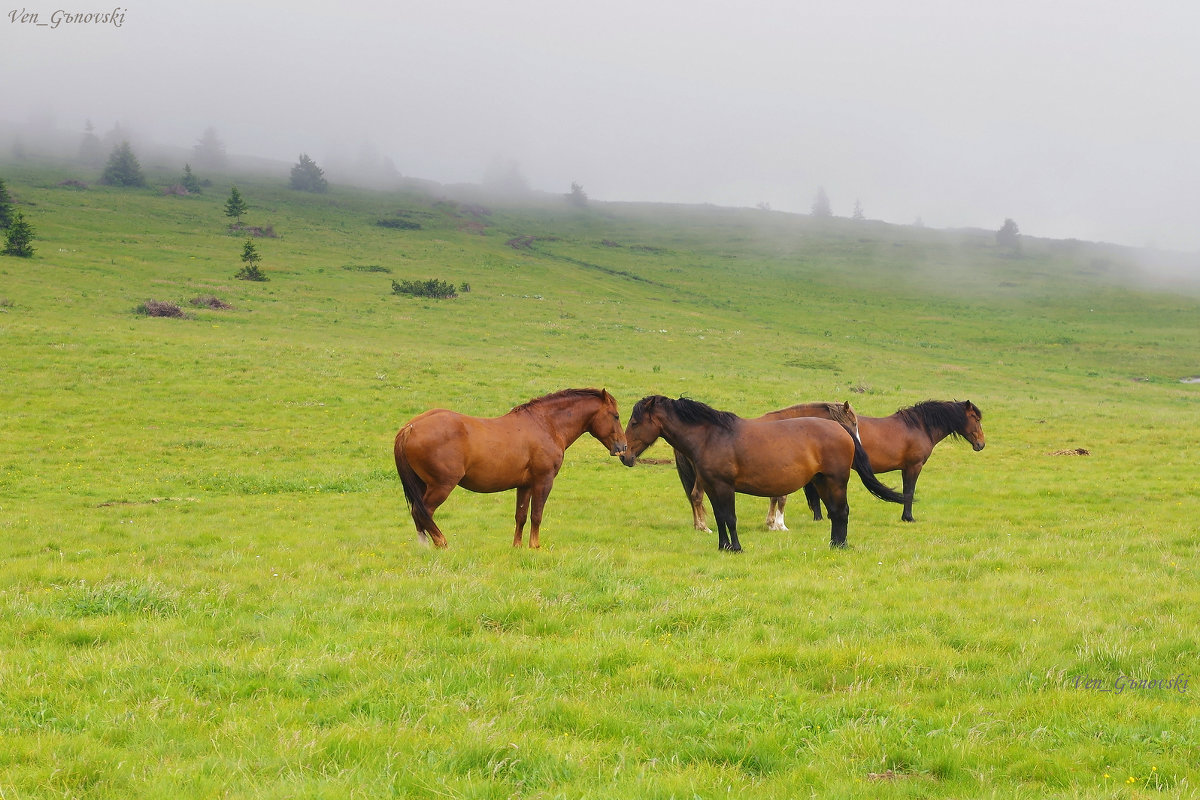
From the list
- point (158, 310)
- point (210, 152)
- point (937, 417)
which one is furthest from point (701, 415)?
point (210, 152)

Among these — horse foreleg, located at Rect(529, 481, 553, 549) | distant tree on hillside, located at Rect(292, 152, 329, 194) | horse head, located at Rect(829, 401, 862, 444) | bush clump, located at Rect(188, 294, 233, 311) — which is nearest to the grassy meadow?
horse foreleg, located at Rect(529, 481, 553, 549)

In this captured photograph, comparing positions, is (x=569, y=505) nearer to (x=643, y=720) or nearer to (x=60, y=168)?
Answer: (x=643, y=720)

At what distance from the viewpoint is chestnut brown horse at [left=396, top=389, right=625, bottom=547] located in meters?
12.1

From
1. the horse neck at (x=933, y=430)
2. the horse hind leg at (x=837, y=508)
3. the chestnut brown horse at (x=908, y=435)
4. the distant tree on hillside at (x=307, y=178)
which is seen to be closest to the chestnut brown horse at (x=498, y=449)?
the horse hind leg at (x=837, y=508)

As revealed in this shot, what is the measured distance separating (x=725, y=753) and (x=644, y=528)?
34.1 ft

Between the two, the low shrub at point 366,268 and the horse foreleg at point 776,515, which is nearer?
the horse foreleg at point 776,515

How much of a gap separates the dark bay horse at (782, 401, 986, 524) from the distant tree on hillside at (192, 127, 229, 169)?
170m

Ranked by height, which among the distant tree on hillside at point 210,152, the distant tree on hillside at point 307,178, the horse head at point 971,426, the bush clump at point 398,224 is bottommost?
the horse head at point 971,426

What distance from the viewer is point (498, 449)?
40.8ft

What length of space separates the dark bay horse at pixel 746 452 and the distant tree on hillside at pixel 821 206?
17025 centimetres

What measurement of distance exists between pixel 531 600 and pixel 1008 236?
476 feet

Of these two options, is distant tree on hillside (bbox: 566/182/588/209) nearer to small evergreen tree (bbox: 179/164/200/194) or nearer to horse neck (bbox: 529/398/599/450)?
small evergreen tree (bbox: 179/164/200/194)

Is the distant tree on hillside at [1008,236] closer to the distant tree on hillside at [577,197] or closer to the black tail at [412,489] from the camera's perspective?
the distant tree on hillside at [577,197]

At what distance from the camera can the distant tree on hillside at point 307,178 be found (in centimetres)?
13038
